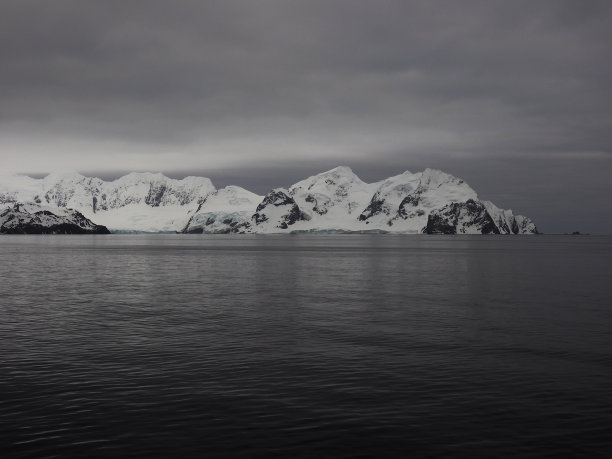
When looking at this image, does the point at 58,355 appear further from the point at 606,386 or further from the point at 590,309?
the point at 590,309

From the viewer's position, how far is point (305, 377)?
3002cm

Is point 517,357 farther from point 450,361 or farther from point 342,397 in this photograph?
point 342,397

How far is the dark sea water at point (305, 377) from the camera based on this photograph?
70.2 ft

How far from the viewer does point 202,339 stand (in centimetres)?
4047

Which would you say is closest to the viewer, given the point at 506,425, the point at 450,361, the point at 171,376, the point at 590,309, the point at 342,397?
the point at 506,425

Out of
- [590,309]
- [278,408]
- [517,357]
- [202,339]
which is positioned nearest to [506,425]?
[278,408]

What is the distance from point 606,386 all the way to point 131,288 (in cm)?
5999

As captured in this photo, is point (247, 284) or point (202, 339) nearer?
point (202, 339)

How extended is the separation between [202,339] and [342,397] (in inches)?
650

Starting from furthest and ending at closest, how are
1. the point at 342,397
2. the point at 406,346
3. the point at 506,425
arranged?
the point at 406,346, the point at 342,397, the point at 506,425

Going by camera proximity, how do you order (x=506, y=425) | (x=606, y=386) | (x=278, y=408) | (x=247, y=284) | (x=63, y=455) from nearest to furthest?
(x=63, y=455), (x=506, y=425), (x=278, y=408), (x=606, y=386), (x=247, y=284)

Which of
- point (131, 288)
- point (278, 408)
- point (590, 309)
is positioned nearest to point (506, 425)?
point (278, 408)

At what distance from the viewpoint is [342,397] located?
26.5 meters

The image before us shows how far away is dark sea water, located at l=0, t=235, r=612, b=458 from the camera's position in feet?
70.2
